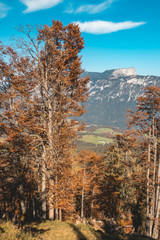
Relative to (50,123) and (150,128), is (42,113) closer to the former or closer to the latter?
(50,123)

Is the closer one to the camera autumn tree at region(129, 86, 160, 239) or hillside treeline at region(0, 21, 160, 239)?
hillside treeline at region(0, 21, 160, 239)

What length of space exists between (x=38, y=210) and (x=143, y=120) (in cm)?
1654

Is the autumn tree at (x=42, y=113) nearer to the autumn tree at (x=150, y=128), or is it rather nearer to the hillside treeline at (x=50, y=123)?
the hillside treeline at (x=50, y=123)

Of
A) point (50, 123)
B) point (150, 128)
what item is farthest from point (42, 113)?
point (150, 128)

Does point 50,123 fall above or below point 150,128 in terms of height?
above

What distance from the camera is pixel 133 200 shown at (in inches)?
1163

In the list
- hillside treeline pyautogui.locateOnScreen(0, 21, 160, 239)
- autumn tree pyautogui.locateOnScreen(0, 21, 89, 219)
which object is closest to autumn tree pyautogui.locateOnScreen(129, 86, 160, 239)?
hillside treeline pyautogui.locateOnScreen(0, 21, 160, 239)

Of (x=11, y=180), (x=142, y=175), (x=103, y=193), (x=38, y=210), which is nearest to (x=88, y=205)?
(x=103, y=193)

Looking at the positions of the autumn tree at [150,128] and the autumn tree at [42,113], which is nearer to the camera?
the autumn tree at [42,113]

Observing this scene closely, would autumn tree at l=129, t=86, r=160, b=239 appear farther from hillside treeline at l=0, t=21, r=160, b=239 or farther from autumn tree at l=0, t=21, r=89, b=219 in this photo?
autumn tree at l=0, t=21, r=89, b=219

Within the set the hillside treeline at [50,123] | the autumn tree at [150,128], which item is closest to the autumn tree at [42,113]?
the hillside treeline at [50,123]

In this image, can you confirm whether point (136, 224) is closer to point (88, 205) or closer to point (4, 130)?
point (88, 205)

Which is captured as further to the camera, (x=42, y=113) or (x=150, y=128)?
(x=150, y=128)

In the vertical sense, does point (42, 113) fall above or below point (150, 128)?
above
